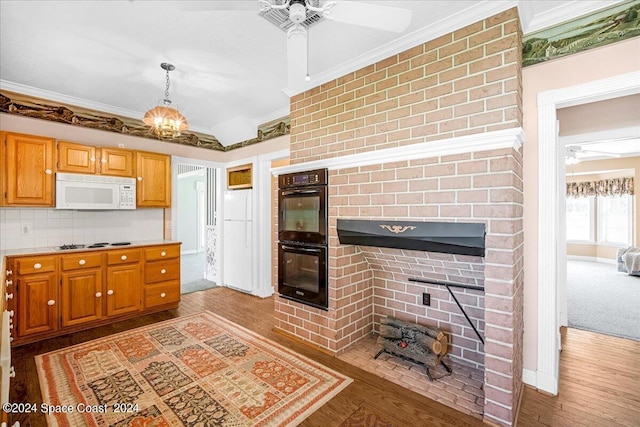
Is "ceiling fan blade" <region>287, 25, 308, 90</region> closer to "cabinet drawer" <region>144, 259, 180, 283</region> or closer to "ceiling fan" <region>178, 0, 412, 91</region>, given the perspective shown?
"ceiling fan" <region>178, 0, 412, 91</region>

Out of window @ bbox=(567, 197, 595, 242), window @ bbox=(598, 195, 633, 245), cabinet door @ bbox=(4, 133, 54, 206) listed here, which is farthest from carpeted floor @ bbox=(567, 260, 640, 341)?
cabinet door @ bbox=(4, 133, 54, 206)

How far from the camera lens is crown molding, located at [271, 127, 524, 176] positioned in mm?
1816

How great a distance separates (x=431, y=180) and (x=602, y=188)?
27.4 ft

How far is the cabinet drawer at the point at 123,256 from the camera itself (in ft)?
11.3

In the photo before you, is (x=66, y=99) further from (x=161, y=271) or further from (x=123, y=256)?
(x=161, y=271)

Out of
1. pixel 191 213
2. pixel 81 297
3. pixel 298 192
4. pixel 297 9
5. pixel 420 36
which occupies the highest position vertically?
pixel 420 36

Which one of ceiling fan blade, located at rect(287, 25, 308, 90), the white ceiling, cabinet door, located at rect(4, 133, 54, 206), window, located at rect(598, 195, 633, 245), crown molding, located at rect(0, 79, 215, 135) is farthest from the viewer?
window, located at rect(598, 195, 633, 245)

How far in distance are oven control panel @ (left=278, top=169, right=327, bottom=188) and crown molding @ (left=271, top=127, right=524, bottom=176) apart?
0.07 metres

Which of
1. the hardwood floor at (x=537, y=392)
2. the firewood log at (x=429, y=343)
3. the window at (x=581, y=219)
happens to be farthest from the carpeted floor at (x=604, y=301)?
the firewood log at (x=429, y=343)

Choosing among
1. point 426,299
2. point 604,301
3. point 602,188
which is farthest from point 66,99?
point 602,188

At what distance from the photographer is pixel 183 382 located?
2254 millimetres

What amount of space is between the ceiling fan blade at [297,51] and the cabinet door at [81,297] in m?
3.23

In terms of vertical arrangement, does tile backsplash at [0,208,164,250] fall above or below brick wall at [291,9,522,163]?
below

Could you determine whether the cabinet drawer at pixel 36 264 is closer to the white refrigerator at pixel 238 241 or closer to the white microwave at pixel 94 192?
the white microwave at pixel 94 192
